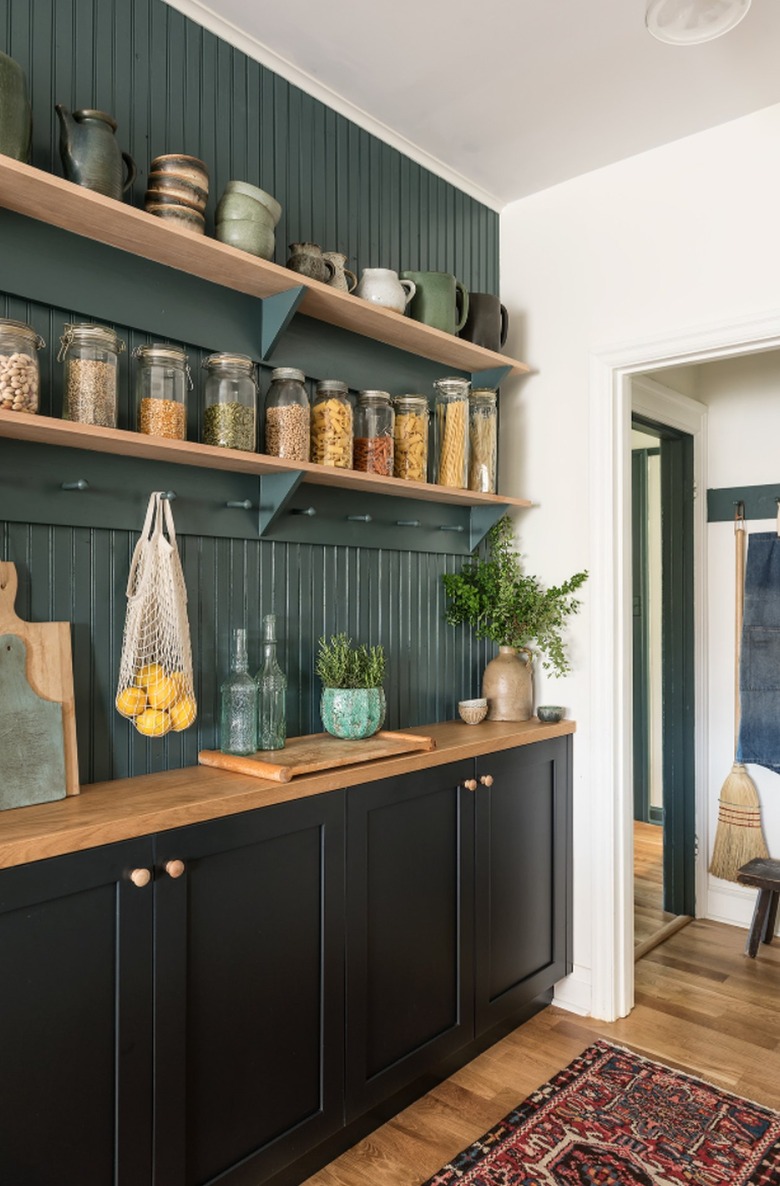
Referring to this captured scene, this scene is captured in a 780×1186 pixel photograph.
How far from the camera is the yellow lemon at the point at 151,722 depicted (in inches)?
Result: 71.6

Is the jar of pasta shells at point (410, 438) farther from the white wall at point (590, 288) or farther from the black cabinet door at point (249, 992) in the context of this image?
the black cabinet door at point (249, 992)

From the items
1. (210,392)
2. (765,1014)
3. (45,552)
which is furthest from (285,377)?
(765,1014)

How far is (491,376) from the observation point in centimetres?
280

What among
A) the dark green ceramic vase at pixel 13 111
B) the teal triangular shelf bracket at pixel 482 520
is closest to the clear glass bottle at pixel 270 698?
the teal triangular shelf bracket at pixel 482 520

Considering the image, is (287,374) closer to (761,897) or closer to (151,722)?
(151,722)

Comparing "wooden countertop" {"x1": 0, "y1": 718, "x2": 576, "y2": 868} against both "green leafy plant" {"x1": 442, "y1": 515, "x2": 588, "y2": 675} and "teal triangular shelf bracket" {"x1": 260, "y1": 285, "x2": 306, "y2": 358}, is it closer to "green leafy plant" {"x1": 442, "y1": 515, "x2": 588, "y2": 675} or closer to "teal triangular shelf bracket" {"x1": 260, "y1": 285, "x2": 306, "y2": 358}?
"green leafy plant" {"x1": 442, "y1": 515, "x2": 588, "y2": 675}

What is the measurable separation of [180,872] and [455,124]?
7.22 feet

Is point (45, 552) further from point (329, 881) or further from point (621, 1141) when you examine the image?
point (621, 1141)

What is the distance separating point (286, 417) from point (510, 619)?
1.14 m

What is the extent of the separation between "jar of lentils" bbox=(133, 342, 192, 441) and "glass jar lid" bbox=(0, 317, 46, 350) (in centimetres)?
23

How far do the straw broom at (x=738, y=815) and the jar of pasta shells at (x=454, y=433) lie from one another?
1.62 metres

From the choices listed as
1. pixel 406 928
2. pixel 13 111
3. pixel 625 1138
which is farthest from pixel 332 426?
pixel 625 1138

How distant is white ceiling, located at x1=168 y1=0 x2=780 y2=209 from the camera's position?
6.72ft

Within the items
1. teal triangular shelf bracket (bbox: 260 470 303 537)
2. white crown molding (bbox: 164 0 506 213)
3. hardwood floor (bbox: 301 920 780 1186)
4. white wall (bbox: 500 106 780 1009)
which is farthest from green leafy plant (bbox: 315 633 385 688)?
white crown molding (bbox: 164 0 506 213)
